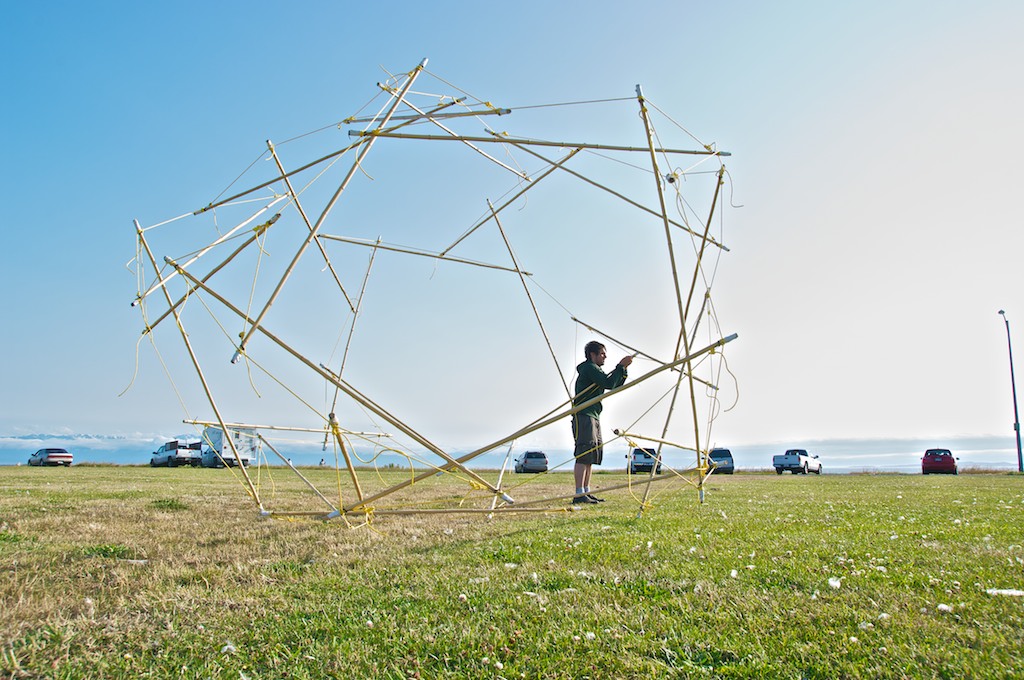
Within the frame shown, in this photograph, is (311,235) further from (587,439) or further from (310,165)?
(587,439)

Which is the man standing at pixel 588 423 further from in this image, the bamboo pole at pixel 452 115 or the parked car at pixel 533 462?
the parked car at pixel 533 462

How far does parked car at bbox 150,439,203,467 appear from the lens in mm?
45812

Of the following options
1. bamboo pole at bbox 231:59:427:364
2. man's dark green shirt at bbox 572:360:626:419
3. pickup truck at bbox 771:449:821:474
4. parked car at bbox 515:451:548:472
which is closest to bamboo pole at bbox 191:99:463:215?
bamboo pole at bbox 231:59:427:364

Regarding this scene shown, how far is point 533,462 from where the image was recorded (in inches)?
1740

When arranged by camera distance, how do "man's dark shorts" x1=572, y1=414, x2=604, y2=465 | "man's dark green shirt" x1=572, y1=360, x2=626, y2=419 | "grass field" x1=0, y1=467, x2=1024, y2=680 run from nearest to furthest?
"grass field" x1=0, y1=467, x2=1024, y2=680 → "man's dark green shirt" x1=572, y1=360, x2=626, y2=419 → "man's dark shorts" x1=572, y1=414, x2=604, y2=465

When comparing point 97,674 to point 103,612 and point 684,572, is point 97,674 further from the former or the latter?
point 684,572

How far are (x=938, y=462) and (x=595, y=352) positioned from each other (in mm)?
38991

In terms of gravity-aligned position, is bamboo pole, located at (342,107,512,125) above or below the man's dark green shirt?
above

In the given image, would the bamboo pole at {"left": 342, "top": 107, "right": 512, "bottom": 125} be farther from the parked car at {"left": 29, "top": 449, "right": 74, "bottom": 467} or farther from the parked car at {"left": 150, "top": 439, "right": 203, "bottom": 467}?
the parked car at {"left": 29, "top": 449, "right": 74, "bottom": 467}

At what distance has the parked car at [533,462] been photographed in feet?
144

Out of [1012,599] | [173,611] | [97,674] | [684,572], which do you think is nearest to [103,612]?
[173,611]

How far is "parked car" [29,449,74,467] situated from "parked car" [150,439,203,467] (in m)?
4.91

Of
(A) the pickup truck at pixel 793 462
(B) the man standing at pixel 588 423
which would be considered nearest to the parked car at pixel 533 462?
(A) the pickup truck at pixel 793 462

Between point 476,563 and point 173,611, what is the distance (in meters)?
1.98
